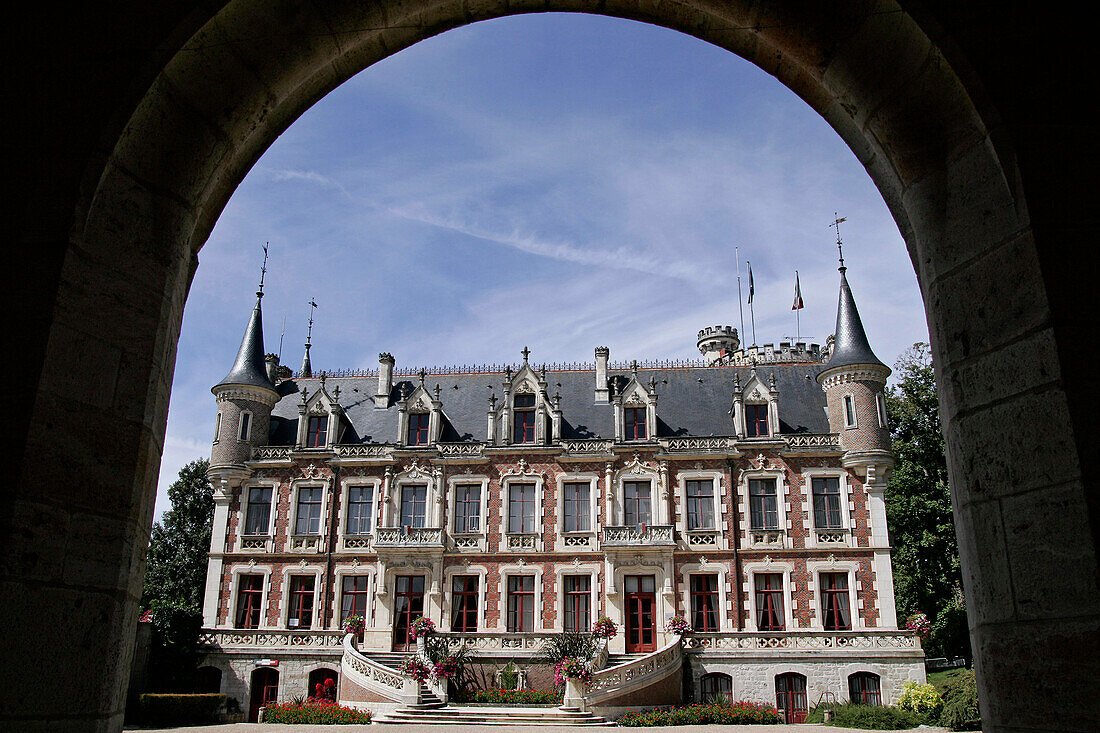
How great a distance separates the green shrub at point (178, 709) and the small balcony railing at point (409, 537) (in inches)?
256

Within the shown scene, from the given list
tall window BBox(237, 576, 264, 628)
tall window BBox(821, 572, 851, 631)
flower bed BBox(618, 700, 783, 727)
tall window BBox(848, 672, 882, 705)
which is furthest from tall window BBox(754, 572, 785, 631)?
tall window BBox(237, 576, 264, 628)

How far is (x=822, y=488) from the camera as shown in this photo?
2556 centimetres

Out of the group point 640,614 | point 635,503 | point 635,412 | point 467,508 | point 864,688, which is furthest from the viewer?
point 635,412

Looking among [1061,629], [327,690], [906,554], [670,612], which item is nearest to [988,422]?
[1061,629]

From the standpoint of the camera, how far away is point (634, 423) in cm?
2739

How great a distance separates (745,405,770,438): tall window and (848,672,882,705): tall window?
26.1 ft

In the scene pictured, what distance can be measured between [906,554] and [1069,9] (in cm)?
2766

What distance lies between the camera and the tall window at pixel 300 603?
26109mm

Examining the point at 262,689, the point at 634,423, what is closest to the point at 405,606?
the point at 262,689

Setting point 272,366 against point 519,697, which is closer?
point 519,697

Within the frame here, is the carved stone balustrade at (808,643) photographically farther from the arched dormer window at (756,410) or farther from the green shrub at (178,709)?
the green shrub at (178,709)

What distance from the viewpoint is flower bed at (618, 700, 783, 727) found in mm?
19391

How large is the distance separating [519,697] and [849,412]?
45.4 ft

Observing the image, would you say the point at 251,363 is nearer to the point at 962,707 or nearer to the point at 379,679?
the point at 379,679
